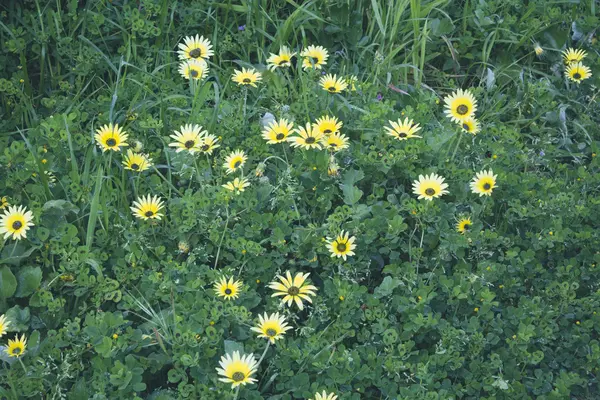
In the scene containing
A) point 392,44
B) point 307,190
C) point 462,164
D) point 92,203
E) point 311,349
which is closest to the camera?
point 311,349

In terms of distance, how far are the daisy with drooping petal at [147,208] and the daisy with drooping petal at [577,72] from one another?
205cm

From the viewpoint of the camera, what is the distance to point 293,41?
3814 mm

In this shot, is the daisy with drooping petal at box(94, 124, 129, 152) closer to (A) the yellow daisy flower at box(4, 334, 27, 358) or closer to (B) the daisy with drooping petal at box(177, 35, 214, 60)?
(B) the daisy with drooping petal at box(177, 35, 214, 60)

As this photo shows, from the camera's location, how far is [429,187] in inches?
113

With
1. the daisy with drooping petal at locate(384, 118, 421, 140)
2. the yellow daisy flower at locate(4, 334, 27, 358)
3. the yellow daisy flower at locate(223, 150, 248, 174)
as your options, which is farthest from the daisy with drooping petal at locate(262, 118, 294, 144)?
the yellow daisy flower at locate(4, 334, 27, 358)

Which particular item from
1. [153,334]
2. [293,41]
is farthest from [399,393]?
[293,41]

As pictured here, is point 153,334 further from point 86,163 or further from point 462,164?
point 462,164

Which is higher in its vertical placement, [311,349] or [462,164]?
[462,164]

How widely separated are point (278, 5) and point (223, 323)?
6.61 feet

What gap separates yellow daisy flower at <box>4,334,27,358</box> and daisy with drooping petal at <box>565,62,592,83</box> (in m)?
2.64

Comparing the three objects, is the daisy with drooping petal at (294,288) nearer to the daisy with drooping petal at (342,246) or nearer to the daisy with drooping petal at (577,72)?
the daisy with drooping petal at (342,246)

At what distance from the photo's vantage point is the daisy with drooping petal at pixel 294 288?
254 cm

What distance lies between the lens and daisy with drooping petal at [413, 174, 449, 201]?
283 cm

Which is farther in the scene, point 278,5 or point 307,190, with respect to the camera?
point 278,5
